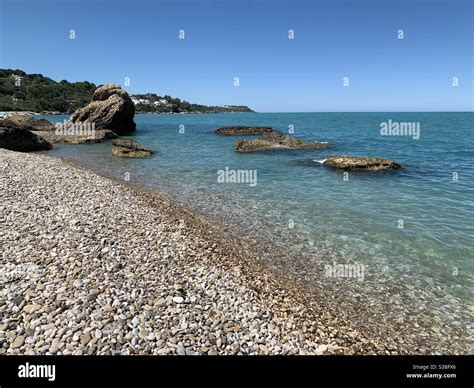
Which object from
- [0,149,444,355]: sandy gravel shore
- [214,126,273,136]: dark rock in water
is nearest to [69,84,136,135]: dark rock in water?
[214,126,273,136]: dark rock in water

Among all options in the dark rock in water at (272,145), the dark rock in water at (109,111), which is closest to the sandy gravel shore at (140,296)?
the dark rock in water at (272,145)

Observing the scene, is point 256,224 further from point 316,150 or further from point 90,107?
point 90,107

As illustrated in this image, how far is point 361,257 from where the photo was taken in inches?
446

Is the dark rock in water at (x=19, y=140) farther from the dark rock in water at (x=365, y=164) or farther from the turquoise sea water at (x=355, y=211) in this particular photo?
the dark rock in water at (x=365, y=164)

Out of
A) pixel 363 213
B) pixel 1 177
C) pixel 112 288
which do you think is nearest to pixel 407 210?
pixel 363 213

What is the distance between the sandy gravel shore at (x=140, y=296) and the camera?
6.08 m

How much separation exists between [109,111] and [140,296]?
61706mm

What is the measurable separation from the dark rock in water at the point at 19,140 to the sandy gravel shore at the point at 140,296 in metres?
25.9

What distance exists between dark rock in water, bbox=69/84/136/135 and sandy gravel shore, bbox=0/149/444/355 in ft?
173

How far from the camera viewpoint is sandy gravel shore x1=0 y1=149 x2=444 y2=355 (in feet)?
19.9

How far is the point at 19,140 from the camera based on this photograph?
34531mm

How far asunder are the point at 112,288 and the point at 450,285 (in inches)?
388
